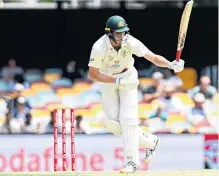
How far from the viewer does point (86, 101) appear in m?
13.5

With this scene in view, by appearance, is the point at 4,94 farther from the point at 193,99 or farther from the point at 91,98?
the point at 193,99

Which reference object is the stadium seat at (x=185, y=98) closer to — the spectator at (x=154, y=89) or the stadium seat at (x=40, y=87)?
the spectator at (x=154, y=89)

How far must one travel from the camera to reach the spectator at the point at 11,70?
13.8 m

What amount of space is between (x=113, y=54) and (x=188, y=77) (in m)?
6.68

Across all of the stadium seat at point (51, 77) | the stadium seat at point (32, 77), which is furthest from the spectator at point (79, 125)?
the stadium seat at point (32, 77)

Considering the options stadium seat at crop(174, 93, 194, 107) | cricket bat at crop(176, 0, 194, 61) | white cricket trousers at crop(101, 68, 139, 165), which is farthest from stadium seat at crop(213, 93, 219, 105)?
white cricket trousers at crop(101, 68, 139, 165)

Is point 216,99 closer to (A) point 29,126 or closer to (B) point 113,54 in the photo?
(A) point 29,126

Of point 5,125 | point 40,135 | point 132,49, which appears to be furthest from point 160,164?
point 132,49

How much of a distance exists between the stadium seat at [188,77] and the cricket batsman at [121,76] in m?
6.18

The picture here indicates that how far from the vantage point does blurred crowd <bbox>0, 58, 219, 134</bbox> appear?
12.4 m

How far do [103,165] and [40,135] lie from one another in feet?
3.06

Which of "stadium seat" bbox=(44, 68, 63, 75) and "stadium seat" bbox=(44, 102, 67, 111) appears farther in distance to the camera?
"stadium seat" bbox=(44, 68, 63, 75)

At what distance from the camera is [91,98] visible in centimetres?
1359

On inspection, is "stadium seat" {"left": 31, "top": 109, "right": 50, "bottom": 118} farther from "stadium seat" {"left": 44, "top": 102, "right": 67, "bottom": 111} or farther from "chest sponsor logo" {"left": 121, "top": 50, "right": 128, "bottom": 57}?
"chest sponsor logo" {"left": 121, "top": 50, "right": 128, "bottom": 57}
